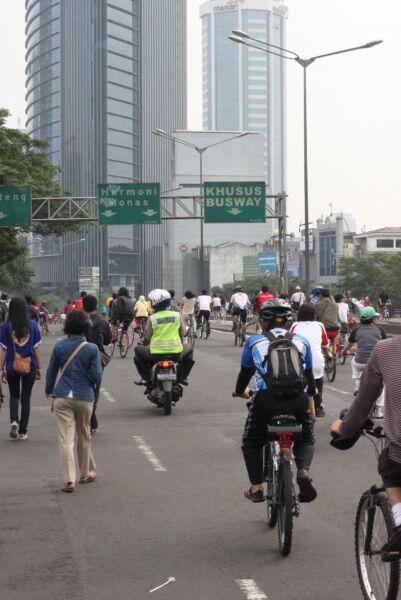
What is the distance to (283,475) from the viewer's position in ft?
23.6

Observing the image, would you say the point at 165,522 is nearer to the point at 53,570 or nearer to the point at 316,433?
the point at 53,570

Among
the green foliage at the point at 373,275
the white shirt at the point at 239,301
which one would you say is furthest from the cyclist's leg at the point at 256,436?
the green foliage at the point at 373,275

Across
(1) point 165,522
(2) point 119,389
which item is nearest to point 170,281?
(2) point 119,389

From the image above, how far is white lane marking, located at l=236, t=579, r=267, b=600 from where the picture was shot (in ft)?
19.9

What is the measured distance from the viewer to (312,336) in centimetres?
1385

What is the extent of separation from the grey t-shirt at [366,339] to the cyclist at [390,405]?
9265mm

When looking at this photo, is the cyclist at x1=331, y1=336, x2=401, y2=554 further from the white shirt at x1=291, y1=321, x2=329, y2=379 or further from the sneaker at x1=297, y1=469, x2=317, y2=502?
the white shirt at x1=291, y1=321, x2=329, y2=379

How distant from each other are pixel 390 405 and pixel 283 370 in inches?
96.8

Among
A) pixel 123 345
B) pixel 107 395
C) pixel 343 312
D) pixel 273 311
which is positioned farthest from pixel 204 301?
pixel 273 311

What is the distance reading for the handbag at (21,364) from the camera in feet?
43.0

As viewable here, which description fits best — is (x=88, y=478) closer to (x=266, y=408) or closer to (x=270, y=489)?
(x=270, y=489)

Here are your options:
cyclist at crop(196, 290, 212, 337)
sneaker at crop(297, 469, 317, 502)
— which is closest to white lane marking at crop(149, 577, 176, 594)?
sneaker at crop(297, 469, 317, 502)

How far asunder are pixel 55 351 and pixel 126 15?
172111 mm

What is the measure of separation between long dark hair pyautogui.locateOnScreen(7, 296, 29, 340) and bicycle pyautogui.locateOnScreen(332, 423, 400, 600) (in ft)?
26.8
